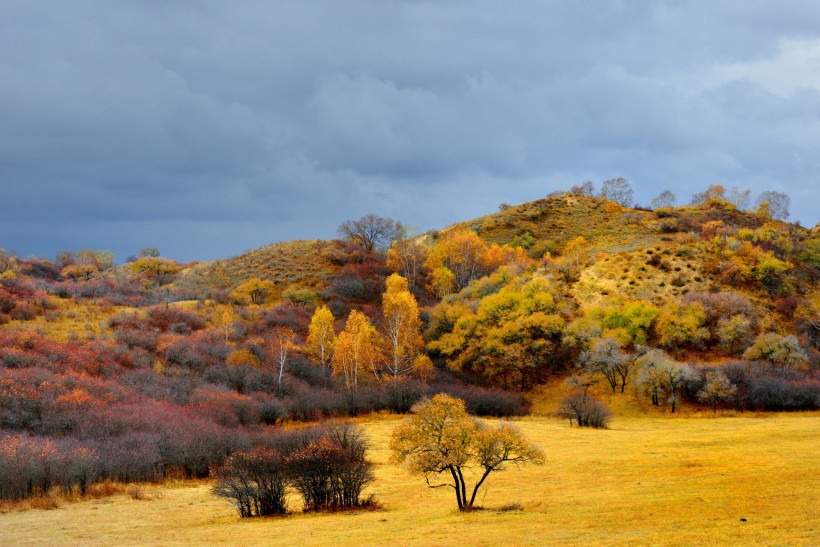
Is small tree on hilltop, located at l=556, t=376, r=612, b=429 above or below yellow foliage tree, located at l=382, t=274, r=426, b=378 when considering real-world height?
below

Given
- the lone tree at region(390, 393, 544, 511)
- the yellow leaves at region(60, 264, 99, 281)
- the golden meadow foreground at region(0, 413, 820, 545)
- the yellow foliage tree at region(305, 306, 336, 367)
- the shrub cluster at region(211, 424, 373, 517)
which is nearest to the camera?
the golden meadow foreground at region(0, 413, 820, 545)

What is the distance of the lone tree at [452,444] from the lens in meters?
26.6

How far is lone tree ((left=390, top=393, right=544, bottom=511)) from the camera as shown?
1046 inches

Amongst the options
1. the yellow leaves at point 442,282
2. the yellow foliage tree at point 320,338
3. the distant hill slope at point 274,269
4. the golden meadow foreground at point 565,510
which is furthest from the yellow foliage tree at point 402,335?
the golden meadow foreground at point 565,510

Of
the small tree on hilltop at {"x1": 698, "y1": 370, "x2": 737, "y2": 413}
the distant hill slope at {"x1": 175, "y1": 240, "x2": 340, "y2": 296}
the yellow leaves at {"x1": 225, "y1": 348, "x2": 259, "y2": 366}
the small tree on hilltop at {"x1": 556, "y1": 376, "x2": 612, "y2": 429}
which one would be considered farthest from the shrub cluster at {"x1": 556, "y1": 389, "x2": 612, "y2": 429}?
the distant hill slope at {"x1": 175, "y1": 240, "x2": 340, "y2": 296}

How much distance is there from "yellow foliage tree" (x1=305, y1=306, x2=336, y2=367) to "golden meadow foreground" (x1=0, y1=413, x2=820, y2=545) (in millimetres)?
38540

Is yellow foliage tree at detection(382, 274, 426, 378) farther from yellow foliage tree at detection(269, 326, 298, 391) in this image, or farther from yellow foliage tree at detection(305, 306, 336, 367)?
yellow foliage tree at detection(269, 326, 298, 391)

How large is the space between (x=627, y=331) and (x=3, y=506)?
7324cm

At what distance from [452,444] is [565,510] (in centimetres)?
534

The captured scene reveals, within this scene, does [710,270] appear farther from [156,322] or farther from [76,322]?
[76,322]

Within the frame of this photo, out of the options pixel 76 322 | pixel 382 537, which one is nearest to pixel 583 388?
pixel 382 537

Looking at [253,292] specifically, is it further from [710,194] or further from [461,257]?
[710,194]

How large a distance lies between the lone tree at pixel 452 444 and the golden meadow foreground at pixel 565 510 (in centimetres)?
208

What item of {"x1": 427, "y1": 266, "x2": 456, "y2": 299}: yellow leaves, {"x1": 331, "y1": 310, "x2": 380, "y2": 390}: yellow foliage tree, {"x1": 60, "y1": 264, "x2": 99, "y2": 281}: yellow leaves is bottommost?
{"x1": 331, "y1": 310, "x2": 380, "y2": 390}: yellow foliage tree
